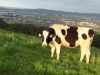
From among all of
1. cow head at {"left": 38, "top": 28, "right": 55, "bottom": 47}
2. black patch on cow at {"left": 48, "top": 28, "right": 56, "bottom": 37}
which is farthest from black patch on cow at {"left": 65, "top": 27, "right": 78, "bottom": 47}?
cow head at {"left": 38, "top": 28, "right": 55, "bottom": 47}

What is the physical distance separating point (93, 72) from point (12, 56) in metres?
4.13

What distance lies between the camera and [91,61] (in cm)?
1458

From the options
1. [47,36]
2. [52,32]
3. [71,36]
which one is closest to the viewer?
[47,36]

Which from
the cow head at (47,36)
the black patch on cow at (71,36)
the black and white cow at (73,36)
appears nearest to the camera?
the cow head at (47,36)

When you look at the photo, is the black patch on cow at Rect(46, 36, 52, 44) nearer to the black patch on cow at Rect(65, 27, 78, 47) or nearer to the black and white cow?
the black and white cow

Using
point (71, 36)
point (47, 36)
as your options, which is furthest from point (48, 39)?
point (71, 36)

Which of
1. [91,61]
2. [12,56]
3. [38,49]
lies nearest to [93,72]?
[91,61]

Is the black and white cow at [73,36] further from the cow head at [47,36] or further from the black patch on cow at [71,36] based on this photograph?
the cow head at [47,36]

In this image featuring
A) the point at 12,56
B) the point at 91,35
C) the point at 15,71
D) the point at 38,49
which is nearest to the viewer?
the point at 15,71

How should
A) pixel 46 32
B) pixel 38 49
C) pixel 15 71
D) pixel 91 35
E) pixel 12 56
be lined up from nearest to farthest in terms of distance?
pixel 15 71
pixel 12 56
pixel 46 32
pixel 91 35
pixel 38 49

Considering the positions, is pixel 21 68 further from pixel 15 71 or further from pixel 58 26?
pixel 58 26

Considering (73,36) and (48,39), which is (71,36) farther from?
(48,39)

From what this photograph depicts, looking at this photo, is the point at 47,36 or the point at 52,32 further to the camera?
the point at 52,32

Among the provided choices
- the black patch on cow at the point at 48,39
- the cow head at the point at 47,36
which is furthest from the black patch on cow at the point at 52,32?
the black patch on cow at the point at 48,39
